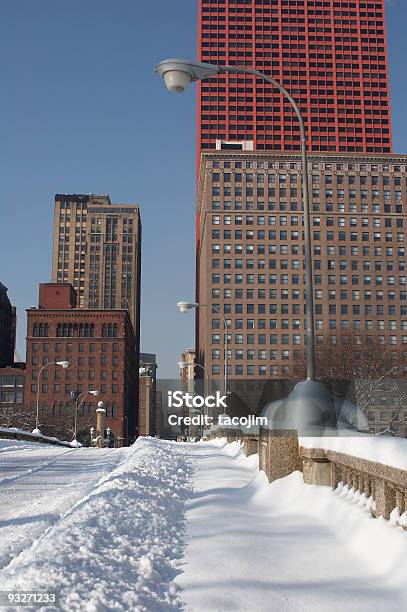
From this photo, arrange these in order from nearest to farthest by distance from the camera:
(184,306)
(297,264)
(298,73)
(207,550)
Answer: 1. (207,550)
2. (184,306)
3. (297,264)
4. (298,73)

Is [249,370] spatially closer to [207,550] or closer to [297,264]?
[297,264]

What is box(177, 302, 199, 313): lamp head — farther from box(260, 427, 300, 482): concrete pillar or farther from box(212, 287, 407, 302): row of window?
box(212, 287, 407, 302): row of window

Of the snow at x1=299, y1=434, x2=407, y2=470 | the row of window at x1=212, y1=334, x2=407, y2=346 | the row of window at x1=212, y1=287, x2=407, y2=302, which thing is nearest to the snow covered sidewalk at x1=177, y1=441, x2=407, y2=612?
the snow at x1=299, y1=434, x2=407, y2=470

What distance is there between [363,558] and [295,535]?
132cm

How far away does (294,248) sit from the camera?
142500 millimetres

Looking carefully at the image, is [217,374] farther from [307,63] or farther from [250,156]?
[307,63]

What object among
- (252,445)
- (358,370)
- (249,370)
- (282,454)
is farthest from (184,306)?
(249,370)

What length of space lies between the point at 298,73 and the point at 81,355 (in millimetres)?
90529

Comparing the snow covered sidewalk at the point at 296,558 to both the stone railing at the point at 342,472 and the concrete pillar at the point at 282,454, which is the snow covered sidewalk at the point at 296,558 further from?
the concrete pillar at the point at 282,454

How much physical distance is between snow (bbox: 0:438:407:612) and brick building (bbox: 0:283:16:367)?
579 feet

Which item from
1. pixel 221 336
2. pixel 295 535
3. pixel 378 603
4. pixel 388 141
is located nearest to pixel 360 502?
pixel 295 535

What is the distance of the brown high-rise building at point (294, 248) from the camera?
140375 millimetres

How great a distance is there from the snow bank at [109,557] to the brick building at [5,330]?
177613 millimetres

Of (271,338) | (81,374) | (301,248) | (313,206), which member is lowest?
(81,374)
